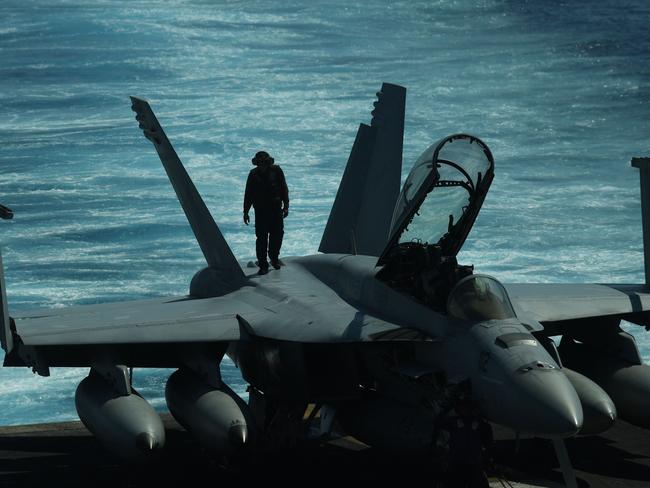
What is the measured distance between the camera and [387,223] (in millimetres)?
14438

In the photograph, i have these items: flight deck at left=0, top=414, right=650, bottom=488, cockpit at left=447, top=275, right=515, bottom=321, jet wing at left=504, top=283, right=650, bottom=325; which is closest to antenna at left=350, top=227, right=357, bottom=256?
jet wing at left=504, top=283, right=650, bottom=325

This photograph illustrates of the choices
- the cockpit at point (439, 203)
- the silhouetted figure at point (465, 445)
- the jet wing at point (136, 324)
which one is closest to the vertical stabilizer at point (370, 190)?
the jet wing at point (136, 324)

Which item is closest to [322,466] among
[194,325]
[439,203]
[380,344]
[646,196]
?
[194,325]

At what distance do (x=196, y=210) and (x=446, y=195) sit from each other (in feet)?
12.3

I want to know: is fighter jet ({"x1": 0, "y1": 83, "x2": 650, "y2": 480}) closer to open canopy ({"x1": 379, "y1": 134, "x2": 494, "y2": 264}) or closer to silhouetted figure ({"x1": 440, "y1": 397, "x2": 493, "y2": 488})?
open canopy ({"x1": 379, "y1": 134, "x2": 494, "y2": 264})

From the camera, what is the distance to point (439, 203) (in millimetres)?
10977

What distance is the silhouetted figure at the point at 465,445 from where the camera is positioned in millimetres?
9492

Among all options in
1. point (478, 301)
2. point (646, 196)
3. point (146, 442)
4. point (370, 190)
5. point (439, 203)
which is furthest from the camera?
point (370, 190)

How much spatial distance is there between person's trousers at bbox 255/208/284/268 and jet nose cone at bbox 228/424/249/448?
3079 mm

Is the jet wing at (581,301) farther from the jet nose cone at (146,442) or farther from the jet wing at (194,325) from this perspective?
the jet nose cone at (146,442)

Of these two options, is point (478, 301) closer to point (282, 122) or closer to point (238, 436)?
point (238, 436)

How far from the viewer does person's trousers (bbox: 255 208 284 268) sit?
1331 cm

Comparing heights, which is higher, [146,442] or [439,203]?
[439,203]

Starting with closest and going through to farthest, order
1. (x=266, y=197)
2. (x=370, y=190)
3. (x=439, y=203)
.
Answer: (x=439, y=203)
(x=266, y=197)
(x=370, y=190)
